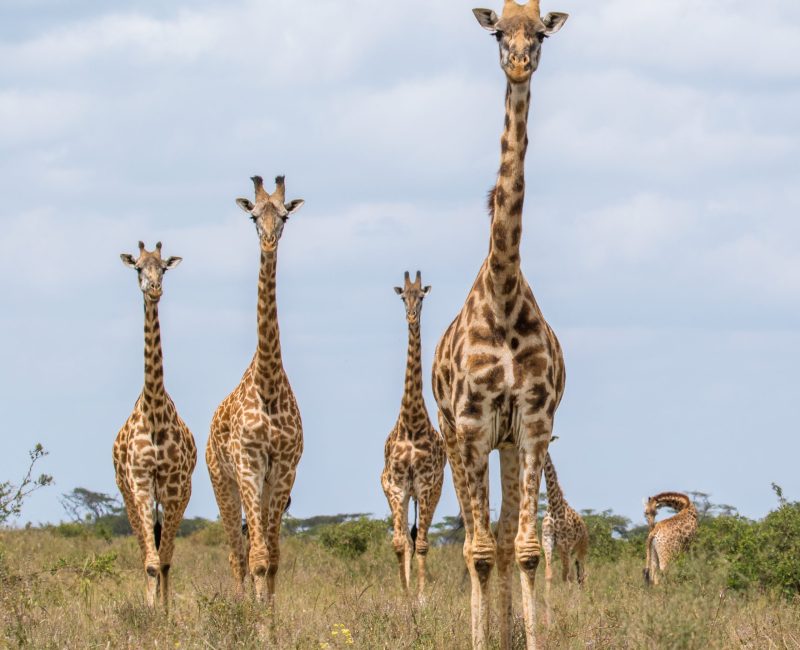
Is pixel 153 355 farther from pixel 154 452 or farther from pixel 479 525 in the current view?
pixel 479 525

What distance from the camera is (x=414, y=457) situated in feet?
53.0

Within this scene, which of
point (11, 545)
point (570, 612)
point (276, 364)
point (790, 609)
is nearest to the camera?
point (570, 612)

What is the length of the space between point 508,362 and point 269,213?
13.6ft

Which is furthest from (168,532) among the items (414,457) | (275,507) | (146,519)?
(414,457)

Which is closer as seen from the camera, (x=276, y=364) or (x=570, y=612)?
(x=570, y=612)

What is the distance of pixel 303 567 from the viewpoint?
19.1 m

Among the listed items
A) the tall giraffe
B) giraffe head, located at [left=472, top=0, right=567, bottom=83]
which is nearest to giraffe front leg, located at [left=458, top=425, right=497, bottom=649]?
the tall giraffe

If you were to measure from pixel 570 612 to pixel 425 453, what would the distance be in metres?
5.79

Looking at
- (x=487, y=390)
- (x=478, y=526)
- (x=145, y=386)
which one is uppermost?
(x=145, y=386)

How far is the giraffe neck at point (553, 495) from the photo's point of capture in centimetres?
1738

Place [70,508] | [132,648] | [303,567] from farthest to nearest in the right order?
1. [70,508]
2. [303,567]
3. [132,648]

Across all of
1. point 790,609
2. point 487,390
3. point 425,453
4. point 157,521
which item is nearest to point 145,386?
point 157,521

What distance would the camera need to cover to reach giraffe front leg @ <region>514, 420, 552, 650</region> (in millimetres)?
8039

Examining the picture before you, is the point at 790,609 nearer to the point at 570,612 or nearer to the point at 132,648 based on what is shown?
the point at 570,612
